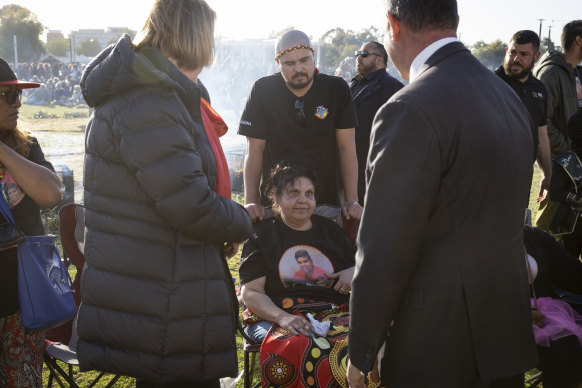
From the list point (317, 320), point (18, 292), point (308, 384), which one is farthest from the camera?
point (317, 320)

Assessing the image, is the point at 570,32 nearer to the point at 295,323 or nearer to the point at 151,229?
the point at 295,323

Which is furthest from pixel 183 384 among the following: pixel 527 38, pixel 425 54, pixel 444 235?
pixel 527 38

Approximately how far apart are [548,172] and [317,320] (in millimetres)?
2965

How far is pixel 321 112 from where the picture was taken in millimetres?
3713

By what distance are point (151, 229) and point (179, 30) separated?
0.73m

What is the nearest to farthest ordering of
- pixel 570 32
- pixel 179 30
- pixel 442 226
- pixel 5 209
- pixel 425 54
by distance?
pixel 442 226 → pixel 425 54 → pixel 179 30 → pixel 5 209 → pixel 570 32

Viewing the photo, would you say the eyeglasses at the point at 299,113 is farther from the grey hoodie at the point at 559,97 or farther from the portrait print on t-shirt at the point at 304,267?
the grey hoodie at the point at 559,97

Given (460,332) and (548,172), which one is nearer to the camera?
(460,332)

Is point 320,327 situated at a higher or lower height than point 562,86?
lower

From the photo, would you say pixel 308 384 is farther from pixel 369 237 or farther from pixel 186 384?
pixel 369 237

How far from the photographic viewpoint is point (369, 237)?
1.58 metres

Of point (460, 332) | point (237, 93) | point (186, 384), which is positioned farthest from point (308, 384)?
point (237, 93)

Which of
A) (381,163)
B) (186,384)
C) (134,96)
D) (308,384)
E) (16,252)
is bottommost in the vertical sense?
(308,384)

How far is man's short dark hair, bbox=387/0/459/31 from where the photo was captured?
1.64m
